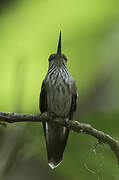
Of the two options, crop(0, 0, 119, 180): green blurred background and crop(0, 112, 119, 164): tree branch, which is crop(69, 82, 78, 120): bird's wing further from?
crop(0, 112, 119, 164): tree branch

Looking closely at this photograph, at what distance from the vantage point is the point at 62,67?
3525mm

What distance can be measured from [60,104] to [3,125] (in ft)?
3.49

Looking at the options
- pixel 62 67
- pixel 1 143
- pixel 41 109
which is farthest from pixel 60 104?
pixel 1 143

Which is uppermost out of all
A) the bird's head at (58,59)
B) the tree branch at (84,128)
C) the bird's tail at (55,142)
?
the bird's head at (58,59)

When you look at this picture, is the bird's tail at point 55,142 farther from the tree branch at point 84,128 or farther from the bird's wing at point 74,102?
the tree branch at point 84,128

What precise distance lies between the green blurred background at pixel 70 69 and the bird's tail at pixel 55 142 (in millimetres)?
168

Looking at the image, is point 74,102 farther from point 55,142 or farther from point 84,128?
point 84,128

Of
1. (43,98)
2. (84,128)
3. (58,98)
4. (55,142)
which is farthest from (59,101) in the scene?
(84,128)

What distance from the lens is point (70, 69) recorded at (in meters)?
3.61

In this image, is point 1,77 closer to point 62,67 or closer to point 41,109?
point 41,109

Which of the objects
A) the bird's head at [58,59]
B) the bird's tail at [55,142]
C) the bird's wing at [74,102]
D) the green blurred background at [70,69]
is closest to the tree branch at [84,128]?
the green blurred background at [70,69]

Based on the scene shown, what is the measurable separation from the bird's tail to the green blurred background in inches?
6.6

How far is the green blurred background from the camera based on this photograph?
2291 mm

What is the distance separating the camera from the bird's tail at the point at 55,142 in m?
3.05
